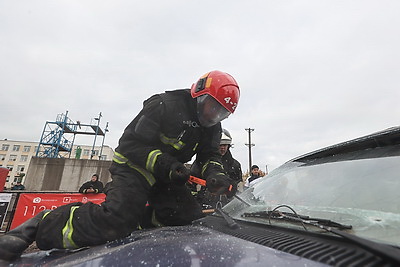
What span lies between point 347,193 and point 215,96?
1.29 meters

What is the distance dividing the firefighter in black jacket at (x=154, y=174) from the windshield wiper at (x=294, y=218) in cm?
51

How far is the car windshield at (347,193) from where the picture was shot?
0.92m

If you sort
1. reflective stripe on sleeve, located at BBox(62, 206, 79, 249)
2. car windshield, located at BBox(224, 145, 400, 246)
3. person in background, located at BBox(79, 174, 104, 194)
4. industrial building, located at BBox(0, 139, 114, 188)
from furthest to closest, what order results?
industrial building, located at BBox(0, 139, 114, 188) → person in background, located at BBox(79, 174, 104, 194) → reflective stripe on sleeve, located at BBox(62, 206, 79, 249) → car windshield, located at BBox(224, 145, 400, 246)

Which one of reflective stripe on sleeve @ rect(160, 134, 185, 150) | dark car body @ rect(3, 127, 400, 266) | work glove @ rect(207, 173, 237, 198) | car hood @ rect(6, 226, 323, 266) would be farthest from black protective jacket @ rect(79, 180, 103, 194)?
car hood @ rect(6, 226, 323, 266)

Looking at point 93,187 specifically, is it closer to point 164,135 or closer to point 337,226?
point 164,135

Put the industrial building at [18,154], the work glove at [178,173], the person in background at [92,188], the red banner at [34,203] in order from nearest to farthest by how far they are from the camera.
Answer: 1. the work glove at [178,173]
2. the red banner at [34,203]
3. the person in background at [92,188]
4. the industrial building at [18,154]

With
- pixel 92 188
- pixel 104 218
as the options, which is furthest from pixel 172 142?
pixel 92 188

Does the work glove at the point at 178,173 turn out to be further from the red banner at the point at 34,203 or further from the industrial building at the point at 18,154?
the industrial building at the point at 18,154

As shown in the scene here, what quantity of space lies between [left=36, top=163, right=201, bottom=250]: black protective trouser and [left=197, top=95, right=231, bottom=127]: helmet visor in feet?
2.53

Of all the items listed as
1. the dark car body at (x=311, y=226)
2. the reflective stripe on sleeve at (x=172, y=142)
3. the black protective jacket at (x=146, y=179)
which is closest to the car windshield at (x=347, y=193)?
the dark car body at (x=311, y=226)

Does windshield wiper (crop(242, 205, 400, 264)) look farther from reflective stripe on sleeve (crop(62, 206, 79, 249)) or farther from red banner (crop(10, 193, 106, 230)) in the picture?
red banner (crop(10, 193, 106, 230))

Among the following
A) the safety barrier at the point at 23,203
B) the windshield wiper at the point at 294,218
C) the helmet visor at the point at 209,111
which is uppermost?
the helmet visor at the point at 209,111

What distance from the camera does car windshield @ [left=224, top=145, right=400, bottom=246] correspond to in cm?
92

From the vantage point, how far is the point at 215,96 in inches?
Result: 83.7
